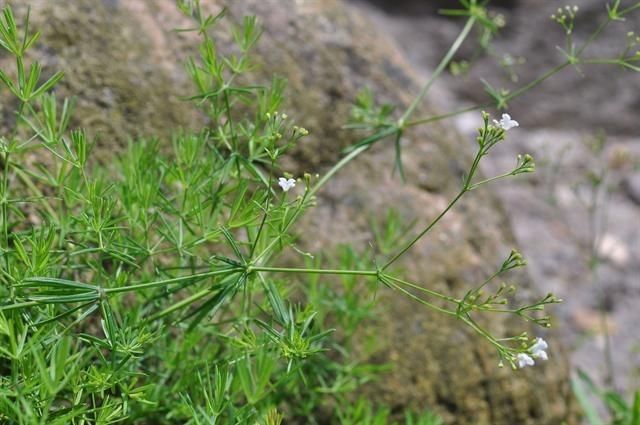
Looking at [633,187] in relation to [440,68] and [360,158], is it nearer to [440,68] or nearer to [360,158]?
[360,158]

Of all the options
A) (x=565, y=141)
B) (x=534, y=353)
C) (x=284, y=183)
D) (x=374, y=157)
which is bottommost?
(x=565, y=141)

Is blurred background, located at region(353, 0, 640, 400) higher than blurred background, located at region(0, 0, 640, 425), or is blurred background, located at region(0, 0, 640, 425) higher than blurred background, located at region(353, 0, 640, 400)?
blurred background, located at region(0, 0, 640, 425)

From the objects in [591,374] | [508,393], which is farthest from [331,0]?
[591,374]

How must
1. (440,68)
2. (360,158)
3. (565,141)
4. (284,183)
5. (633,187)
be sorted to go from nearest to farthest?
(284,183), (440,68), (360,158), (633,187), (565,141)

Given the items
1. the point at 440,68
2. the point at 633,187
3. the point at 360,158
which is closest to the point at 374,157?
the point at 360,158

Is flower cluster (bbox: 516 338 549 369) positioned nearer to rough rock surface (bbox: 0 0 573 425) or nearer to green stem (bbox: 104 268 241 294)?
green stem (bbox: 104 268 241 294)

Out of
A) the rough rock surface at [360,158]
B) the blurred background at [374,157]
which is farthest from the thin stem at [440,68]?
the rough rock surface at [360,158]

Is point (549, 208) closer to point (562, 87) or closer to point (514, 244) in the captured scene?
point (562, 87)

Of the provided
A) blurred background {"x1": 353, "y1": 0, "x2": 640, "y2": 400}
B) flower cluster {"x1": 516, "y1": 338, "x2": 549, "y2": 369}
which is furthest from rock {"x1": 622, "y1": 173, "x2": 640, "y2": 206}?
flower cluster {"x1": 516, "y1": 338, "x2": 549, "y2": 369}
